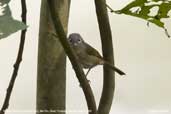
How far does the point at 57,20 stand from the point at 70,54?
29mm

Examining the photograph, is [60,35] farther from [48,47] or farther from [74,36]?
[74,36]

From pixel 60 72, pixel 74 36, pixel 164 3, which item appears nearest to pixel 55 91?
pixel 60 72

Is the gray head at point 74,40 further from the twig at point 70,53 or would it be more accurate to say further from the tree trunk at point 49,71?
the twig at point 70,53

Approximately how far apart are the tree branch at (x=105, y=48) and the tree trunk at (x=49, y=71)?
70 mm

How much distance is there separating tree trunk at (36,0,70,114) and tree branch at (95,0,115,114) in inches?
2.7

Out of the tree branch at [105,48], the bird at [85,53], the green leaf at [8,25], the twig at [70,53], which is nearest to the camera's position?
the green leaf at [8,25]

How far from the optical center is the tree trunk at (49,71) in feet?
1.64

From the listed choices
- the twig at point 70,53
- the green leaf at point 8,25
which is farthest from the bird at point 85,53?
the green leaf at point 8,25

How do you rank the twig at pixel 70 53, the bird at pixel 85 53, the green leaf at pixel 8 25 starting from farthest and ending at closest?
the bird at pixel 85 53 < the twig at pixel 70 53 < the green leaf at pixel 8 25

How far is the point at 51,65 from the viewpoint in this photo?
19.9 inches

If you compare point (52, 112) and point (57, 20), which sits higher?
point (57, 20)

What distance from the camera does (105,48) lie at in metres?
0.44

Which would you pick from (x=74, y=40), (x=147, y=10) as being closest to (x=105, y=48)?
(x=147, y=10)

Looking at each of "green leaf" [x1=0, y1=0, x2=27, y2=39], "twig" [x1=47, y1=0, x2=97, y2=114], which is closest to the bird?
"twig" [x1=47, y1=0, x2=97, y2=114]
